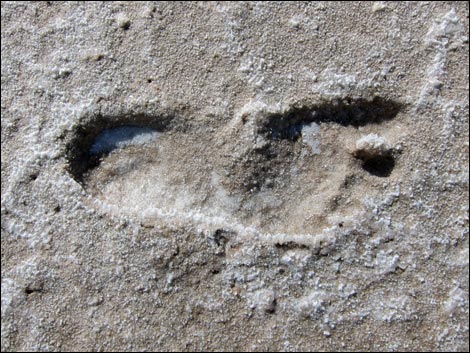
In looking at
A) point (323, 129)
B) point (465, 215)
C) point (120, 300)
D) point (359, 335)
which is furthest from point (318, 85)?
point (120, 300)

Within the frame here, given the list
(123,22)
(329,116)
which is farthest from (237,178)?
(123,22)

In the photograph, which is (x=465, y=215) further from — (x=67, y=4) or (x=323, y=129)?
(x=67, y=4)

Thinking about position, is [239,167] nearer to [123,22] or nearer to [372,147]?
[372,147]

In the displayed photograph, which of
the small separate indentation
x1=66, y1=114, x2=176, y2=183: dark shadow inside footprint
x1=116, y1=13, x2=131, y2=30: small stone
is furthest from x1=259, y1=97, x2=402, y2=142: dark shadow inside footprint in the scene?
x1=116, y1=13, x2=131, y2=30: small stone

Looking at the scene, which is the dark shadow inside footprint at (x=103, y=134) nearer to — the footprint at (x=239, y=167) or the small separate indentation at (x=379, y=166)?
the footprint at (x=239, y=167)

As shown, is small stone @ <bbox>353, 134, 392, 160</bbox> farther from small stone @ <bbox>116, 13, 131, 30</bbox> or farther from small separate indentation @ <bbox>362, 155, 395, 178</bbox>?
small stone @ <bbox>116, 13, 131, 30</bbox>

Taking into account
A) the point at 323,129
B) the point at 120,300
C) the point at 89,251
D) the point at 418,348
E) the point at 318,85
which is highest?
the point at 318,85

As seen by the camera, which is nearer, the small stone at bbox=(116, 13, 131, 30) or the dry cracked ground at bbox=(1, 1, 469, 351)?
the dry cracked ground at bbox=(1, 1, 469, 351)
